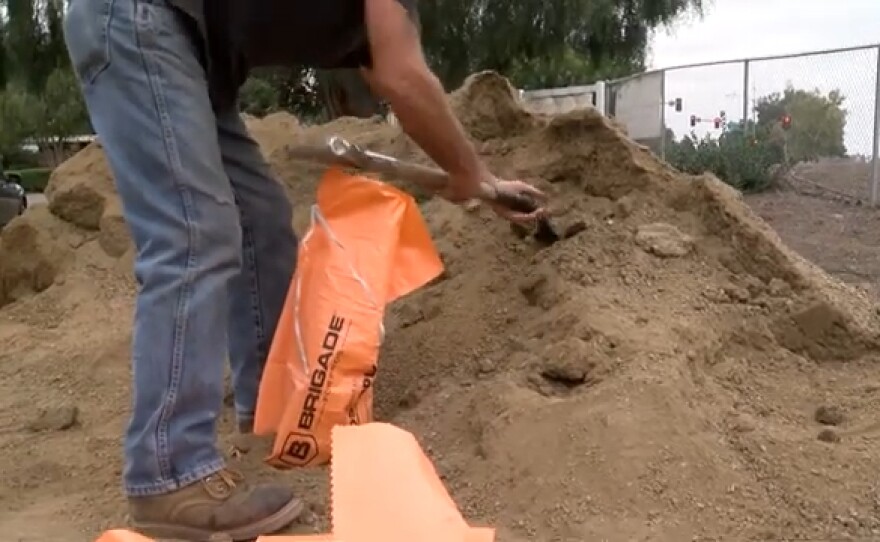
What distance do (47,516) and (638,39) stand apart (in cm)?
1600

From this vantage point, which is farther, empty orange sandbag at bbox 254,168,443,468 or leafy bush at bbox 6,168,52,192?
leafy bush at bbox 6,168,52,192

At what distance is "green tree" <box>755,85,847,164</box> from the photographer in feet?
35.7

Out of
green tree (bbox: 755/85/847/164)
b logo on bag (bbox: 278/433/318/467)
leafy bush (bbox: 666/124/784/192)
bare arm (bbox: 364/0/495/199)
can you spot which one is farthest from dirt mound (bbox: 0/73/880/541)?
green tree (bbox: 755/85/847/164)

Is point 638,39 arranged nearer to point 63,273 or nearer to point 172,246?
point 63,273

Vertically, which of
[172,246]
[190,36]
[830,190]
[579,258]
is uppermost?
[190,36]

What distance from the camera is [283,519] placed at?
2.36 m

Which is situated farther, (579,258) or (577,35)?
(577,35)

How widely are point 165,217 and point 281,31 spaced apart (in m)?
0.50

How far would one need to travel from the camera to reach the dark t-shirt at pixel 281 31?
7.83ft

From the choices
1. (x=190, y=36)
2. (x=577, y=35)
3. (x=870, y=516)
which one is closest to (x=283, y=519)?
(x=190, y=36)

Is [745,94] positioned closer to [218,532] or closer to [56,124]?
[218,532]

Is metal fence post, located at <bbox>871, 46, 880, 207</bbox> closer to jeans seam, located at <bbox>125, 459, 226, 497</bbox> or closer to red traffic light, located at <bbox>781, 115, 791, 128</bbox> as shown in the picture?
red traffic light, located at <bbox>781, 115, 791, 128</bbox>

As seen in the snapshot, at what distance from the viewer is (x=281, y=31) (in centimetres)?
244

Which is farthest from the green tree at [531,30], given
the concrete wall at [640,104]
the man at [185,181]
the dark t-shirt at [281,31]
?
the man at [185,181]
